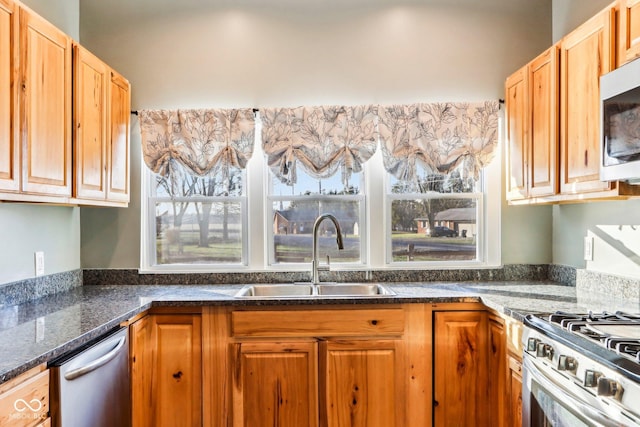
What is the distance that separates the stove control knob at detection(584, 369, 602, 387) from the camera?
4.11ft

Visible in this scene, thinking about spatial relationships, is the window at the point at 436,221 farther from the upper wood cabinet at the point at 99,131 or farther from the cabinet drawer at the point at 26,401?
the cabinet drawer at the point at 26,401

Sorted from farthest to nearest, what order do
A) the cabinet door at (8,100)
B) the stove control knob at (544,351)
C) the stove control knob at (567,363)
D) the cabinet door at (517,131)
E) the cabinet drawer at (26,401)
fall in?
the cabinet door at (517,131) → the cabinet door at (8,100) → the stove control knob at (544,351) → the stove control knob at (567,363) → the cabinet drawer at (26,401)

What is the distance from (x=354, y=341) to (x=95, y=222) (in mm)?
1852

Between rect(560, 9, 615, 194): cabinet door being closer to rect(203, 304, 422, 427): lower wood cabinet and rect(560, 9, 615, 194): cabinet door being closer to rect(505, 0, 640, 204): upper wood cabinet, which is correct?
rect(505, 0, 640, 204): upper wood cabinet

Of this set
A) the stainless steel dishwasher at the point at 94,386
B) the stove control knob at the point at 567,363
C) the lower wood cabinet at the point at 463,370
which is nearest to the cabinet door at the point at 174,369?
the stainless steel dishwasher at the point at 94,386

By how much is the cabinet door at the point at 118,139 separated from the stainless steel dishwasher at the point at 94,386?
37.7 inches

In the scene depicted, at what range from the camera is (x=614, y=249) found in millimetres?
2158

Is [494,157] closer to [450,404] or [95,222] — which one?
[450,404]

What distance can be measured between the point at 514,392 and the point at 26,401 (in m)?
1.90

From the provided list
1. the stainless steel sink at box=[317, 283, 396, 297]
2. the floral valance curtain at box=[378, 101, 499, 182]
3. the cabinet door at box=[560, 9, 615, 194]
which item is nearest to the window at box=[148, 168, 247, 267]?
the stainless steel sink at box=[317, 283, 396, 297]

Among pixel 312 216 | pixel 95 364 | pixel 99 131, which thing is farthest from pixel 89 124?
pixel 312 216

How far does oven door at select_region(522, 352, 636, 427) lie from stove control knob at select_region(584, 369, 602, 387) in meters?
0.03

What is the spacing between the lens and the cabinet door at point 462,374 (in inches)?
84.7

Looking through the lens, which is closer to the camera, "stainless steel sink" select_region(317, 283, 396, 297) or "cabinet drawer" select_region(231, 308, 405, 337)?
"cabinet drawer" select_region(231, 308, 405, 337)
